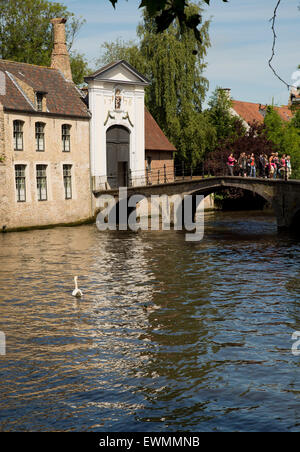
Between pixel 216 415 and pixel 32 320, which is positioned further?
pixel 32 320

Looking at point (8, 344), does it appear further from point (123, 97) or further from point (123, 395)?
point (123, 97)

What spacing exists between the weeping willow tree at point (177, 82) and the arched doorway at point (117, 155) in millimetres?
6055

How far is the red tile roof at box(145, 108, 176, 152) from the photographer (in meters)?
36.5

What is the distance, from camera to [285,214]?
26828 mm

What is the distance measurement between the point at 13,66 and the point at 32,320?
792 inches

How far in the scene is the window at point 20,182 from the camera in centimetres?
2812

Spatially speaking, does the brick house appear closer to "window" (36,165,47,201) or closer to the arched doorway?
"window" (36,165,47,201)

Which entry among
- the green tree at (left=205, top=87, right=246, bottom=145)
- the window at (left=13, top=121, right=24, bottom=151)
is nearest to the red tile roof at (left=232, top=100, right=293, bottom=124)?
the green tree at (left=205, top=87, right=246, bottom=145)

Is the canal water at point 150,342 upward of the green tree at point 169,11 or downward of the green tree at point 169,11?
downward

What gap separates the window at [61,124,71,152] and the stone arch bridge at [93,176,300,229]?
2.79m

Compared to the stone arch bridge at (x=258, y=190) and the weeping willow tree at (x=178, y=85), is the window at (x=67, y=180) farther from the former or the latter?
the weeping willow tree at (x=178, y=85)

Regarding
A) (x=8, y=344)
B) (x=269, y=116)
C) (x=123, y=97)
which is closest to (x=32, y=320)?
(x=8, y=344)
